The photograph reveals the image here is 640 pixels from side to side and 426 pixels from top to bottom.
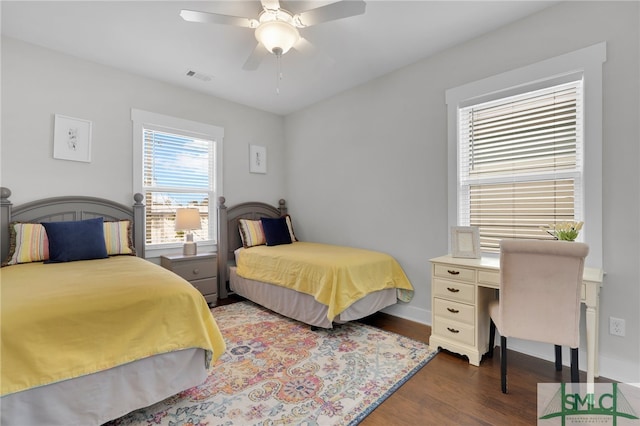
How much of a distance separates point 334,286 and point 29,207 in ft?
9.52

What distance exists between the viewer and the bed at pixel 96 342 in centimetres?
132

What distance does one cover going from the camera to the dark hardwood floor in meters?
1.65

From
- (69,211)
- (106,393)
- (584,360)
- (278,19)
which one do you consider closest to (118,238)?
(69,211)

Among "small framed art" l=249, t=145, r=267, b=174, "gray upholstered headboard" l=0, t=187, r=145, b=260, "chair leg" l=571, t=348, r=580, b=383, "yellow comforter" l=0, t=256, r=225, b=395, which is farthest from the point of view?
"small framed art" l=249, t=145, r=267, b=174

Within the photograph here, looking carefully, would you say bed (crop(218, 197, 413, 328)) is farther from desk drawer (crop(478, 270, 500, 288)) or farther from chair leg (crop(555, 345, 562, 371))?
chair leg (crop(555, 345, 562, 371))

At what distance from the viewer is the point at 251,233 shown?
395cm

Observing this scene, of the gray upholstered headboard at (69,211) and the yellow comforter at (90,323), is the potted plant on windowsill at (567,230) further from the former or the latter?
the gray upholstered headboard at (69,211)

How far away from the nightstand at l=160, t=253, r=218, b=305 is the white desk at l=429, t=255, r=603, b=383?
2467mm

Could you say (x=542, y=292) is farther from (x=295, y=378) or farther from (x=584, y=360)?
(x=295, y=378)

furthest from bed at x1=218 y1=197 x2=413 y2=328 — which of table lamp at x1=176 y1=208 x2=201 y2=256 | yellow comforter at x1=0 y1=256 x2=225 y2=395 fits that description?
yellow comforter at x1=0 y1=256 x2=225 y2=395

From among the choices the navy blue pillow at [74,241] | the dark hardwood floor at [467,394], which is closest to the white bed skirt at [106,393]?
the dark hardwood floor at [467,394]

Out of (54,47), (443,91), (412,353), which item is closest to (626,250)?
(412,353)

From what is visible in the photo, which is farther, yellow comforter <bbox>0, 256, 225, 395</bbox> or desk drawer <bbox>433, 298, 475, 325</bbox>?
desk drawer <bbox>433, 298, 475, 325</bbox>

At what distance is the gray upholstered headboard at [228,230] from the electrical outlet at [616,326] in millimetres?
3812
